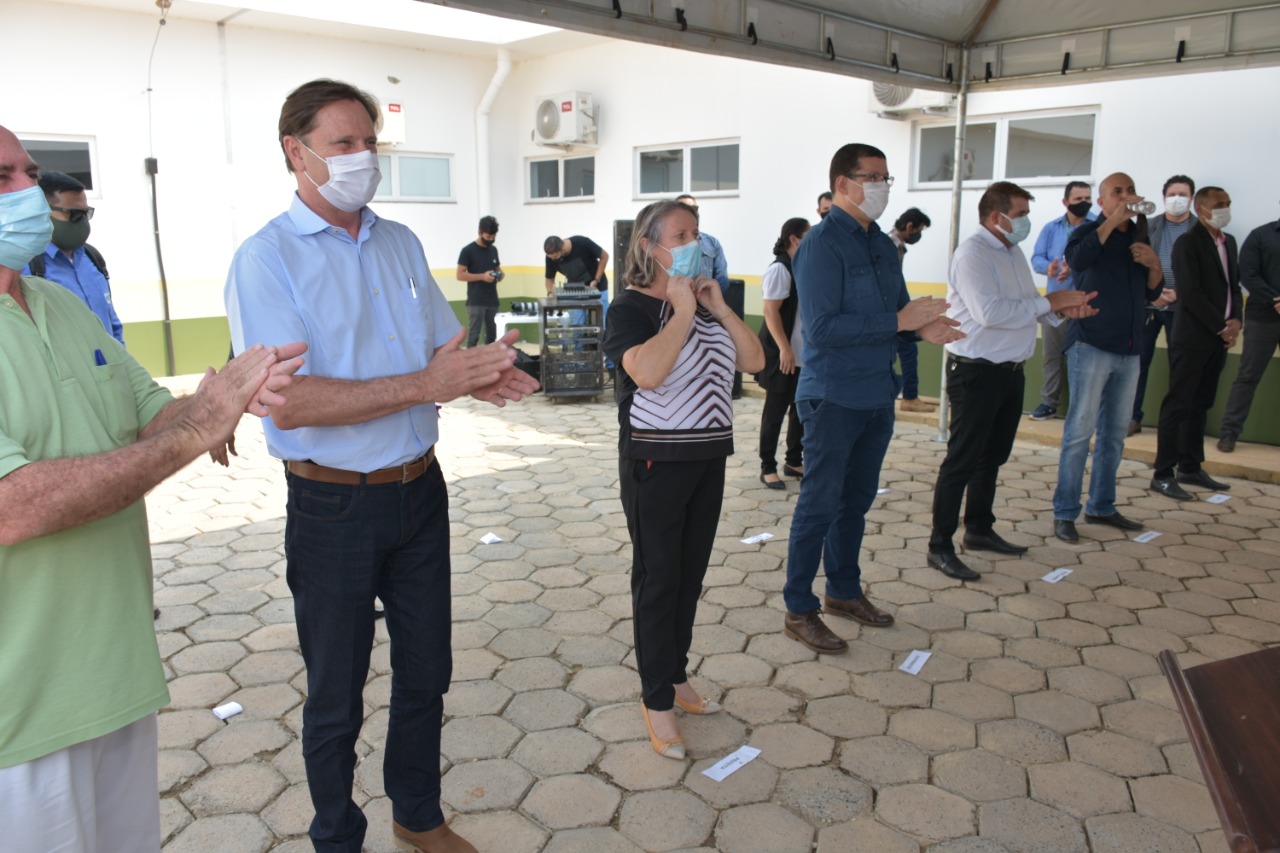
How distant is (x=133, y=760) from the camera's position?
5.95 ft

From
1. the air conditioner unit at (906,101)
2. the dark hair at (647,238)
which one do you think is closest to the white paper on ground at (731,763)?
the dark hair at (647,238)

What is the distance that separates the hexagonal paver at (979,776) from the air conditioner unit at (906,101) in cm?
670

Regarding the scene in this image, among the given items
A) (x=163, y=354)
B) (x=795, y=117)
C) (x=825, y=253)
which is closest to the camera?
(x=825, y=253)

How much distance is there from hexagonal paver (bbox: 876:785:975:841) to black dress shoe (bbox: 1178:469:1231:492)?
4.64m

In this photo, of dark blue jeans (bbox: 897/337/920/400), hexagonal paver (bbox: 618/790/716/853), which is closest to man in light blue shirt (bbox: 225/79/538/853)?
hexagonal paver (bbox: 618/790/716/853)

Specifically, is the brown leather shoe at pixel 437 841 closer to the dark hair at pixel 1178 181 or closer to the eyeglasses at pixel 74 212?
the eyeglasses at pixel 74 212

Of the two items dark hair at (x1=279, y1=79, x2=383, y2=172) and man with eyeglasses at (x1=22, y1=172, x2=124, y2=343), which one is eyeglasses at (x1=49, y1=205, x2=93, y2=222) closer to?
man with eyeglasses at (x1=22, y1=172, x2=124, y2=343)

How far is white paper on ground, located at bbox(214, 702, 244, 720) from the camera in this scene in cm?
341

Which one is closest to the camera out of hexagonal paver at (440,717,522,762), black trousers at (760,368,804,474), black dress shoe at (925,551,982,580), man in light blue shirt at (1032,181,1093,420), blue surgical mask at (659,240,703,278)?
blue surgical mask at (659,240,703,278)

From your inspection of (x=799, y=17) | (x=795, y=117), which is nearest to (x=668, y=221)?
(x=799, y=17)

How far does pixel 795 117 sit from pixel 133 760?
9.55m

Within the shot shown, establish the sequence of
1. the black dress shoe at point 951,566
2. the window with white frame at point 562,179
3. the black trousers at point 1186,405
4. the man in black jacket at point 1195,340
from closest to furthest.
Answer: the black dress shoe at point 951,566 < the man in black jacket at point 1195,340 < the black trousers at point 1186,405 < the window with white frame at point 562,179

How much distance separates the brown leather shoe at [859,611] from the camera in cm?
414

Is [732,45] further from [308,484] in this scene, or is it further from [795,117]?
[795,117]
